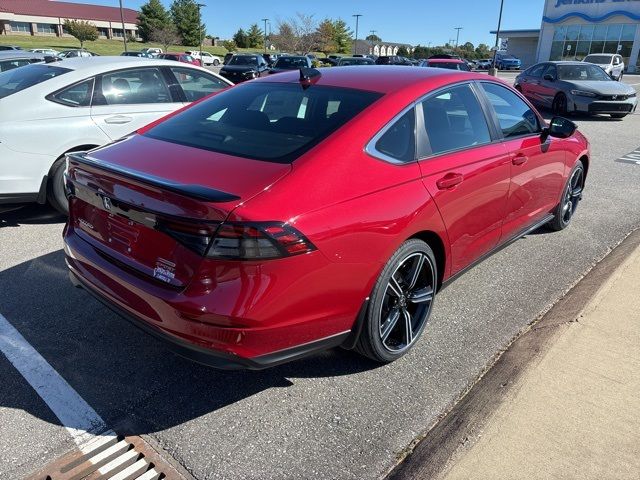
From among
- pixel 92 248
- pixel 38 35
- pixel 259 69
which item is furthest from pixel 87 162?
pixel 38 35

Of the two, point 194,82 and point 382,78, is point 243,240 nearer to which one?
point 382,78

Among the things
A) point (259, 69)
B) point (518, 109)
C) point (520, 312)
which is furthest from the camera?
point (259, 69)

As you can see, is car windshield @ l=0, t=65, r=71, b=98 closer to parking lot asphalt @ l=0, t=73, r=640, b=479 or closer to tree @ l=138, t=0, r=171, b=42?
parking lot asphalt @ l=0, t=73, r=640, b=479

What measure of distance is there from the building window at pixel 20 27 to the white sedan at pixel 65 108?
89.6 m

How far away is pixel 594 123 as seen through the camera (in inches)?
563

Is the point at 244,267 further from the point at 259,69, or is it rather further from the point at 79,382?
the point at 259,69

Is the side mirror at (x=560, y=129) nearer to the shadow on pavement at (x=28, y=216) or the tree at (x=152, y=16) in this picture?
the shadow on pavement at (x=28, y=216)

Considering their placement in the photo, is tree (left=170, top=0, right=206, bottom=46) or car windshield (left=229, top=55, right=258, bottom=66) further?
tree (left=170, top=0, right=206, bottom=46)

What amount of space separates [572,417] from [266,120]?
232cm

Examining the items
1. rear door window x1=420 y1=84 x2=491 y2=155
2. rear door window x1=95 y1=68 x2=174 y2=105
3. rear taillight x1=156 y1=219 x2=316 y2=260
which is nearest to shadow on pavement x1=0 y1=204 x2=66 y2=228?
rear door window x1=95 y1=68 x2=174 y2=105

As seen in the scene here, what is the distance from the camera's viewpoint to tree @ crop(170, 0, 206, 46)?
75938 millimetres

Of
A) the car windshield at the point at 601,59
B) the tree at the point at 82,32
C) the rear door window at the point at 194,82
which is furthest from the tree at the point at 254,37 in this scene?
the rear door window at the point at 194,82

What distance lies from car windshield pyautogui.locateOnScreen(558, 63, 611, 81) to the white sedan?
1273 centimetres

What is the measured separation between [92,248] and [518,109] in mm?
3344
